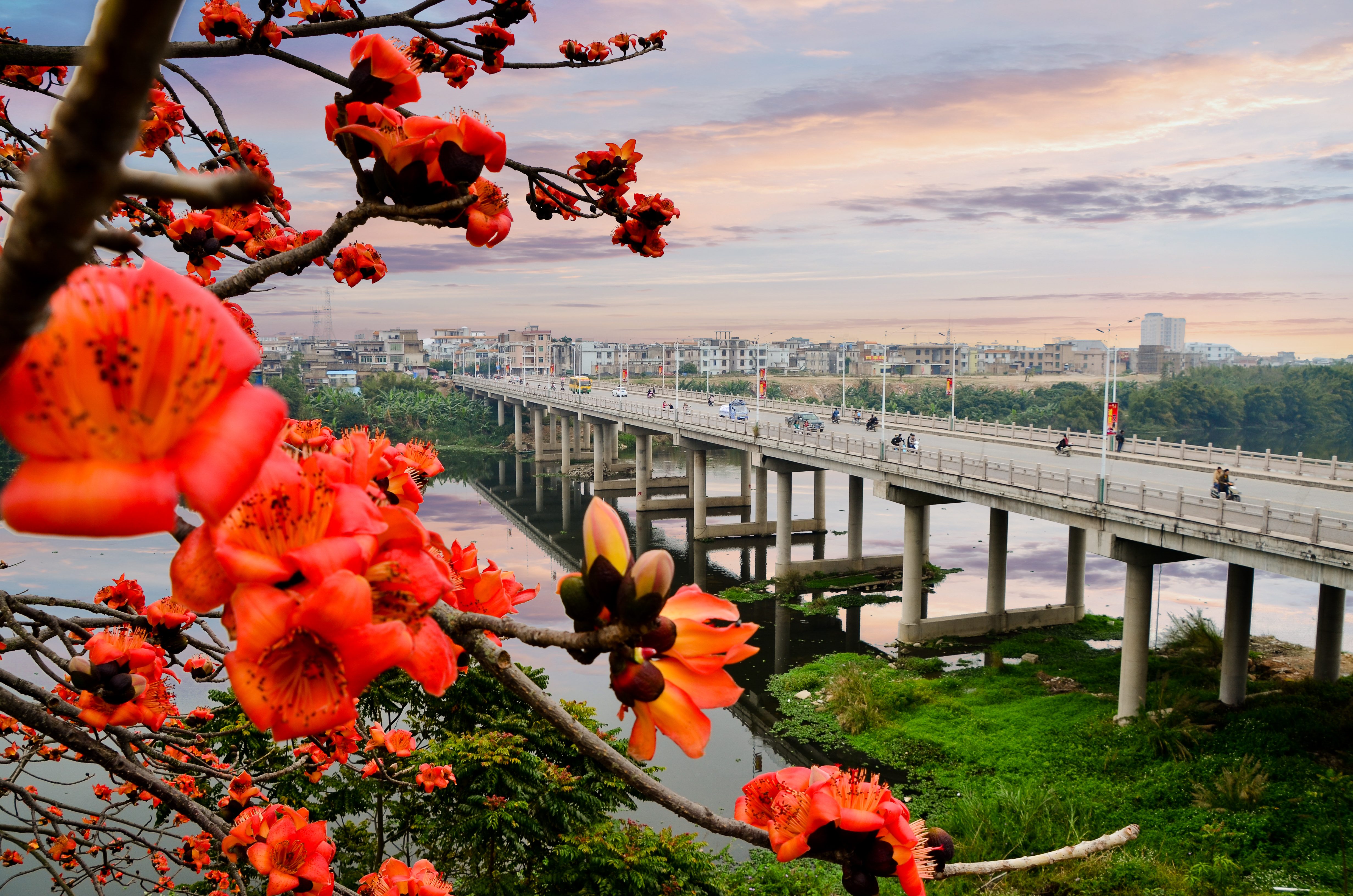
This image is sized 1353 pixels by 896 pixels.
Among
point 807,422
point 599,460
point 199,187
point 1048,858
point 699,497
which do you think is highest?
point 199,187

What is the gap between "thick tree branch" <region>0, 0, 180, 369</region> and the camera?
1.56 ft

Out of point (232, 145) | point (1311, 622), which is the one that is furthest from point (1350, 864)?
point (1311, 622)

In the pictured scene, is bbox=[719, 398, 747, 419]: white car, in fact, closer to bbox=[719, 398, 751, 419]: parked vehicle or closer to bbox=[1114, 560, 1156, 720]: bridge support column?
bbox=[719, 398, 751, 419]: parked vehicle

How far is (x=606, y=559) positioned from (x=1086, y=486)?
20.0 m

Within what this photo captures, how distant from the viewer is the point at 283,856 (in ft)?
8.52

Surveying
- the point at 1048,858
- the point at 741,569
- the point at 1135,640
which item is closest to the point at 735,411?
the point at 741,569

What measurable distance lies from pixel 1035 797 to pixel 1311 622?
57.0 feet

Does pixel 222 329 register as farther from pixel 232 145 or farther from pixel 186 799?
pixel 232 145

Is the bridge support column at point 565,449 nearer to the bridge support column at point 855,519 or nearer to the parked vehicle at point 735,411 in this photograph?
the parked vehicle at point 735,411

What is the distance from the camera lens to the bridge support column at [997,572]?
951 inches

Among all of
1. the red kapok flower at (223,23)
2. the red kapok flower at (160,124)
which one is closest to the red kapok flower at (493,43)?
the red kapok flower at (223,23)

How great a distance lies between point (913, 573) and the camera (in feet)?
80.8

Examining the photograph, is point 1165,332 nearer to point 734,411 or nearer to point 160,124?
point 734,411

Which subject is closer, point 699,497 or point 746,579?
point 746,579
